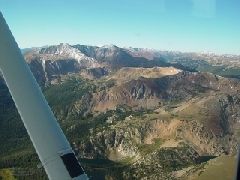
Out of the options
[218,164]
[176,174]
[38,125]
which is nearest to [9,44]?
[38,125]

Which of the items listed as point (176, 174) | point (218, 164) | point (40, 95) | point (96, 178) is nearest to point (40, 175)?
point (96, 178)

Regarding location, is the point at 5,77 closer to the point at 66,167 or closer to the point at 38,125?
the point at 38,125

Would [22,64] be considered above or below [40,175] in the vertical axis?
above

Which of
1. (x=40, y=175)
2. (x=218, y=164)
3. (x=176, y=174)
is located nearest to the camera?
(x=218, y=164)

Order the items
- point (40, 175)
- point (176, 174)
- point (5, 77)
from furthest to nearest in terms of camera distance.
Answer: point (40, 175) < point (176, 174) < point (5, 77)

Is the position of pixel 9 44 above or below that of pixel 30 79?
above

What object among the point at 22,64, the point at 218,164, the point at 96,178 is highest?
the point at 22,64

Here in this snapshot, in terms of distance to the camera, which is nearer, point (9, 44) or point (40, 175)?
point (9, 44)

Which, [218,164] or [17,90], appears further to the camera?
[218,164]

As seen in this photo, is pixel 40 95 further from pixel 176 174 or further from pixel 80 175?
pixel 176 174
